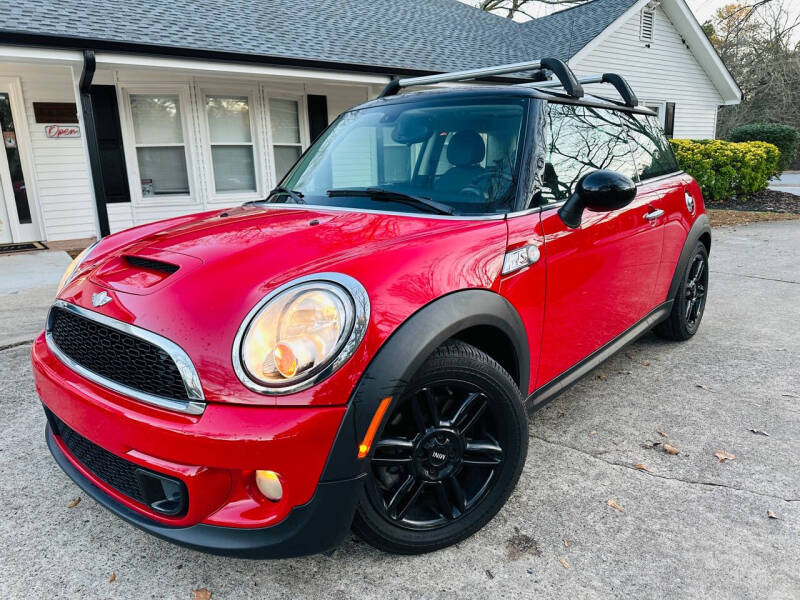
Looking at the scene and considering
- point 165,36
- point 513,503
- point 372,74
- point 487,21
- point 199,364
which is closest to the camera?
point 199,364

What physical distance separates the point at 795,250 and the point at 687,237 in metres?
5.55

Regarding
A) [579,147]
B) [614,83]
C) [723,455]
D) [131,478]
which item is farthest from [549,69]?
[131,478]

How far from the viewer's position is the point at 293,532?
1614 millimetres

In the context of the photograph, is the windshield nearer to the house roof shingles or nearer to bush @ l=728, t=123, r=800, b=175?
the house roof shingles

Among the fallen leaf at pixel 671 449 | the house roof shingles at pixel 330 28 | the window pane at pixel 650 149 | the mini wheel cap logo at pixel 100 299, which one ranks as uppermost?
the house roof shingles at pixel 330 28

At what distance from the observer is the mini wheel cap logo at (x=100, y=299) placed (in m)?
1.86

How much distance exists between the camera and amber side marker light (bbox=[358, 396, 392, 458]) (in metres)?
1.63

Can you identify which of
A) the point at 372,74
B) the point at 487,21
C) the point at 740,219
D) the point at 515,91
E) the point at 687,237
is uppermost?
the point at 487,21

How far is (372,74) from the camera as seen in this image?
8906mm

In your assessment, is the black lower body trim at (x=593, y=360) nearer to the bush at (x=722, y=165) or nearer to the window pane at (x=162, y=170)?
the window pane at (x=162, y=170)

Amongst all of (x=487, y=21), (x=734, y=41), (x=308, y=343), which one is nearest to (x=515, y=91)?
(x=308, y=343)

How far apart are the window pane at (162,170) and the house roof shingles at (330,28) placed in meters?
1.89

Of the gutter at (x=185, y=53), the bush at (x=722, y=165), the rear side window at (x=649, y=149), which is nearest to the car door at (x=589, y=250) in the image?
the rear side window at (x=649, y=149)

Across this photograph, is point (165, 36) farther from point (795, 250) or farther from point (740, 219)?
point (740, 219)
